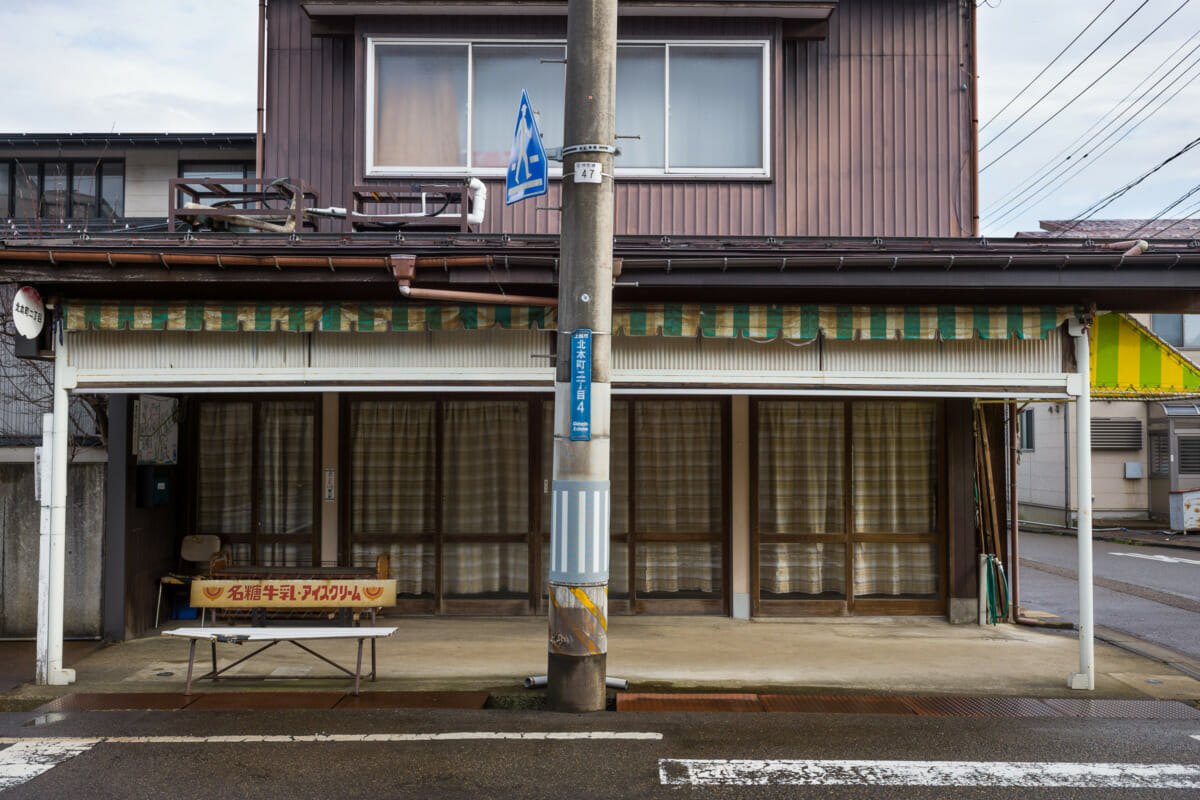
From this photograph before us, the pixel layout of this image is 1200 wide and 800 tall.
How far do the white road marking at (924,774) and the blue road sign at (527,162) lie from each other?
4408 mm

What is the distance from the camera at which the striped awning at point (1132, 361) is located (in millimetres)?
8867

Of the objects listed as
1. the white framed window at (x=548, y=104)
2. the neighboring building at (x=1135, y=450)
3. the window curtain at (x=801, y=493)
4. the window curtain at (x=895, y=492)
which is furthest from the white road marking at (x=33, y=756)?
the neighboring building at (x=1135, y=450)

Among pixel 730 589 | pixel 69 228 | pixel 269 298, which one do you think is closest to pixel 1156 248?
pixel 730 589

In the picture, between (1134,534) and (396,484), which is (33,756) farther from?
(1134,534)

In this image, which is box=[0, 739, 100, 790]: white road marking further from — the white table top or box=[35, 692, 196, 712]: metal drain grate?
the white table top

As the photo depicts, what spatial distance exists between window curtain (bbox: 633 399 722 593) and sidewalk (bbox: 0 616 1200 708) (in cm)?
60

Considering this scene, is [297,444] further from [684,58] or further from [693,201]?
[684,58]

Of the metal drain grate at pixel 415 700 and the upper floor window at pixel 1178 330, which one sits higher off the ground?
the upper floor window at pixel 1178 330

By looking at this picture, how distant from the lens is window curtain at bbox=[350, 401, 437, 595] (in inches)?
441

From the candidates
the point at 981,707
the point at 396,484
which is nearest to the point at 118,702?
the point at 396,484

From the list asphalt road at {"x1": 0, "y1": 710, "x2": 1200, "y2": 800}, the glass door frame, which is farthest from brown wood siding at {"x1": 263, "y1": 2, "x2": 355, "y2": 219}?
asphalt road at {"x1": 0, "y1": 710, "x2": 1200, "y2": 800}

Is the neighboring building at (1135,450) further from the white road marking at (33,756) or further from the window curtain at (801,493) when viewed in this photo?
the white road marking at (33,756)

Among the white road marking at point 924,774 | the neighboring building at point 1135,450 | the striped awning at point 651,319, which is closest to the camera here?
the white road marking at point 924,774

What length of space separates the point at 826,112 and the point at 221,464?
853cm
